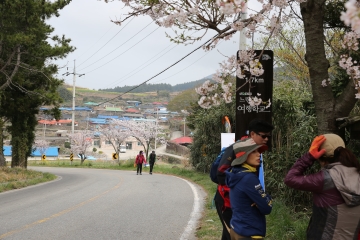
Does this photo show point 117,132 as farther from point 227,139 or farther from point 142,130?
point 227,139

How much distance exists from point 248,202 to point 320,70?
1927 mm

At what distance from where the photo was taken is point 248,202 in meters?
3.94

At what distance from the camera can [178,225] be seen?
898cm

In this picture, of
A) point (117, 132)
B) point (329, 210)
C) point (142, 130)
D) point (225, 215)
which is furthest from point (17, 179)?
point (117, 132)

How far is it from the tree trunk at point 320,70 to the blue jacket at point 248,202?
5.11ft

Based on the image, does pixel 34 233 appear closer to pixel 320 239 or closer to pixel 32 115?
pixel 320 239

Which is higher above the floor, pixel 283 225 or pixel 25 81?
pixel 25 81

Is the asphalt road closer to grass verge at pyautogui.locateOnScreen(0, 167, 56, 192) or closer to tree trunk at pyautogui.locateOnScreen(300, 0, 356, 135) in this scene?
grass verge at pyautogui.locateOnScreen(0, 167, 56, 192)

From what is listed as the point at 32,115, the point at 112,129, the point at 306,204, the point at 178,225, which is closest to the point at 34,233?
the point at 178,225

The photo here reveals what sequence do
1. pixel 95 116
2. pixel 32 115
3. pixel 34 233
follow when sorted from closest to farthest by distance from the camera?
pixel 34 233, pixel 32 115, pixel 95 116

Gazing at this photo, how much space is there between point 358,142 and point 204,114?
18.4 metres

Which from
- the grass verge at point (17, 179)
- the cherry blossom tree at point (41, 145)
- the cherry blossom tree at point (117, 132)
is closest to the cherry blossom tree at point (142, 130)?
the cherry blossom tree at point (117, 132)

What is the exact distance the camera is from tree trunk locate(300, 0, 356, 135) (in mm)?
4930

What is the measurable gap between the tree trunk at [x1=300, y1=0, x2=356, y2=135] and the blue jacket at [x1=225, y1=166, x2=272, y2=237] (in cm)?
156
